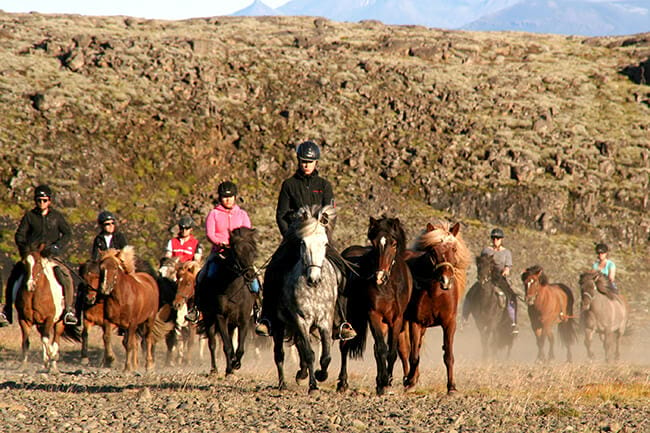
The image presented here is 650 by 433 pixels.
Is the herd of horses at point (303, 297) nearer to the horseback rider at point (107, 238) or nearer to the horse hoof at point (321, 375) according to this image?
the horse hoof at point (321, 375)

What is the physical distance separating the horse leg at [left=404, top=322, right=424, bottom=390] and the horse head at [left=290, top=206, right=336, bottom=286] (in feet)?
7.79

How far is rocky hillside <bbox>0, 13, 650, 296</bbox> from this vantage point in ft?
153

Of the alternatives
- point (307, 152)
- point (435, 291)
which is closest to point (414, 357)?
point (435, 291)

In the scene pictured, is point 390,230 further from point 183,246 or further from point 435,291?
point 183,246

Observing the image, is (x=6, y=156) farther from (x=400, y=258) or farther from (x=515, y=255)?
(x=400, y=258)

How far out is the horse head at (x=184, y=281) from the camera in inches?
764

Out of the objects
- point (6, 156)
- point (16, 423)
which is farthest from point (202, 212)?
point (16, 423)

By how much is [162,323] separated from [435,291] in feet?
28.4

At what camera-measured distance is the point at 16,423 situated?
915 cm

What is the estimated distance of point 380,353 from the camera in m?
12.3

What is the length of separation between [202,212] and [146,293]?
26.7 metres

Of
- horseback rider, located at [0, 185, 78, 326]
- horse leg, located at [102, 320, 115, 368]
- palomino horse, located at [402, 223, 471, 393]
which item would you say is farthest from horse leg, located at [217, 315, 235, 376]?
horseback rider, located at [0, 185, 78, 326]

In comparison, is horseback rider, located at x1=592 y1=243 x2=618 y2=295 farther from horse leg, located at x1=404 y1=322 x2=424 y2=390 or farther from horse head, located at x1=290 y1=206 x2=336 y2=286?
horse head, located at x1=290 y1=206 x2=336 y2=286

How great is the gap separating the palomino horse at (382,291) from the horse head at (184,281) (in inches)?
Answer: 282
